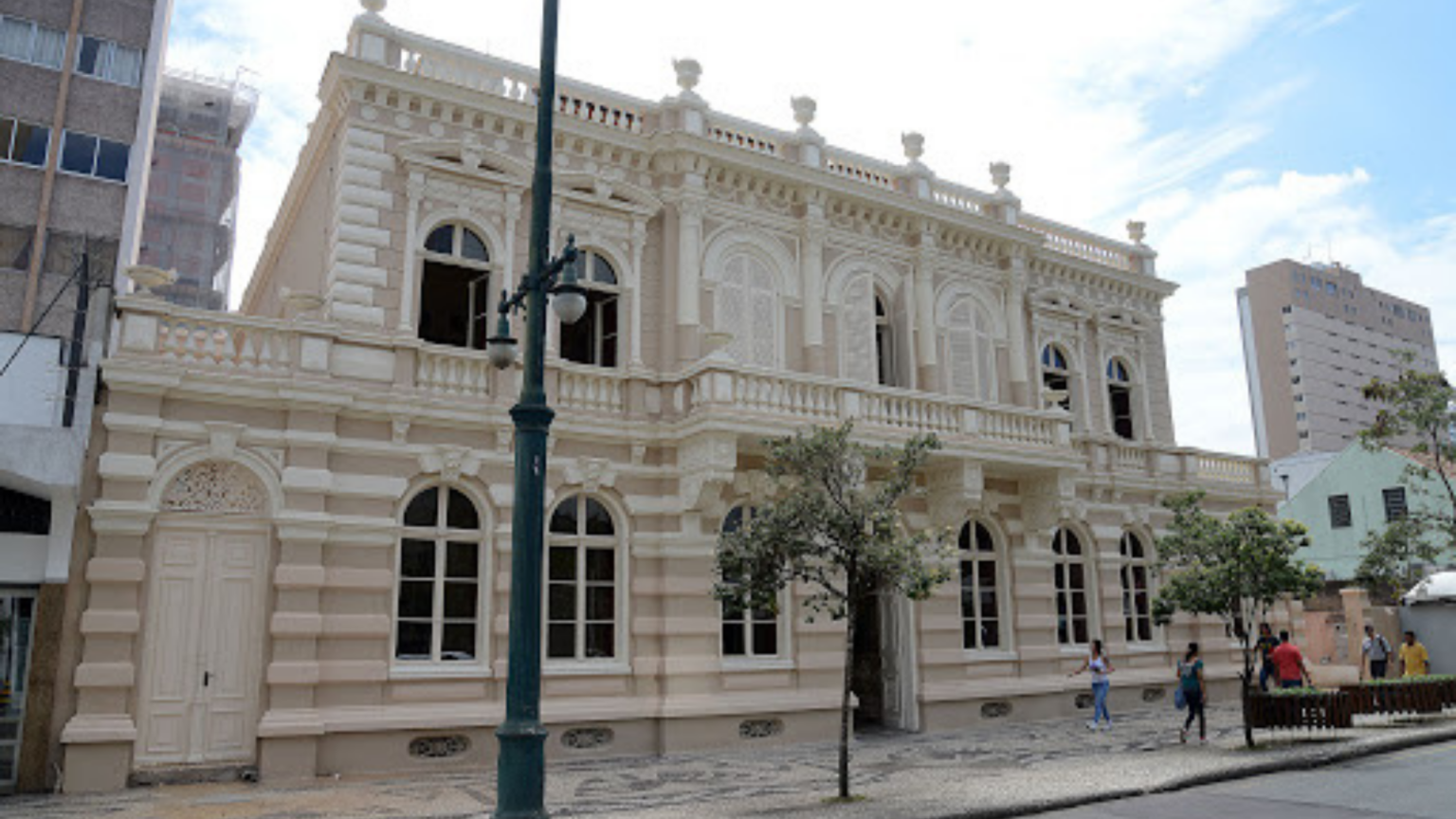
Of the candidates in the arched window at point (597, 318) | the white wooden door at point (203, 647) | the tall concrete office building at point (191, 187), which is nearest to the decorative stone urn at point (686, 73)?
the arched window at point (597, 318)

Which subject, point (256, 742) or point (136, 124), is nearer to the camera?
point (256, 742)

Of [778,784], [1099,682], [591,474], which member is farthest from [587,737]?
[1099,682]

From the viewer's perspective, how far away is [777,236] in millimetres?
19250

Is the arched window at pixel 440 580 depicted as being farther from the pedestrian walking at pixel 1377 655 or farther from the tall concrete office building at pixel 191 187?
the tall concrete office building at pixel 191 187

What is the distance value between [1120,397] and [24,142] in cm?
3032

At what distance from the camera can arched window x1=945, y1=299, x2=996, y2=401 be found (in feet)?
69.3

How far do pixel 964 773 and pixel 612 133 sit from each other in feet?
37.2

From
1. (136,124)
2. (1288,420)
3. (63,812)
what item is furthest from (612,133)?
(1288,420)

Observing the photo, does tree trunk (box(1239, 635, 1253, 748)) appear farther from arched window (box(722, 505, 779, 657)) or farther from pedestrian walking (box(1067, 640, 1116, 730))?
arched window (box(722, 505, 779, 657))

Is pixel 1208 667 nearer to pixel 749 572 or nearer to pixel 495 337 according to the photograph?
pixel 749 572

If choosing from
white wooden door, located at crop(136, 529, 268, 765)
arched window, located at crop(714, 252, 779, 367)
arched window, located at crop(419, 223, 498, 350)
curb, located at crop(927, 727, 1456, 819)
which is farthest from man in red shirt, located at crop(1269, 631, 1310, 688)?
white wooden door, located at crop(136, 529, 268, 765)

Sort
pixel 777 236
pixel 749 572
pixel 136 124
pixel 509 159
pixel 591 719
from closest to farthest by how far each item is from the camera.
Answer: pixel 749 572
pixel 591 719
pixel 509 159
pixel 777 236
pixel 136 124

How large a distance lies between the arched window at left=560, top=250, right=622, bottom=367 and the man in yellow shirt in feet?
52.2

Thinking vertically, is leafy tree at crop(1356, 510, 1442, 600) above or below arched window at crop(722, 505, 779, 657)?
above
